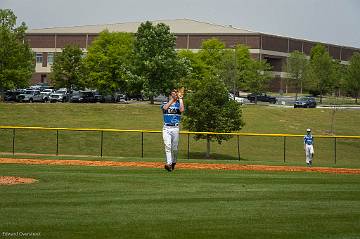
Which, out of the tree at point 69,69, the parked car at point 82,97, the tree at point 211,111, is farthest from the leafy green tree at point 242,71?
the tree at point 211,111

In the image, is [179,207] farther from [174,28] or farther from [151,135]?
[174,28]

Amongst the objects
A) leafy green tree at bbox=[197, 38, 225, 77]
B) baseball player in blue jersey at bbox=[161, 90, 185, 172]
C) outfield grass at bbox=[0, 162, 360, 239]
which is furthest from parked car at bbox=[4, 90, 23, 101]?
outfield grass at bbox=[0, 162, 360, 239]

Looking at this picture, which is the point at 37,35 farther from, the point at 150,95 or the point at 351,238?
the point at 351,238

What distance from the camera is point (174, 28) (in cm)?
11794

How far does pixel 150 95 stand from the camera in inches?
2963

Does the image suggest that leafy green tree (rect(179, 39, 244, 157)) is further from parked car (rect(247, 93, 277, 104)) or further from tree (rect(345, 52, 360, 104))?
tree (rect(345, 52, 360, 104))

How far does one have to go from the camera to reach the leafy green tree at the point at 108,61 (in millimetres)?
82000

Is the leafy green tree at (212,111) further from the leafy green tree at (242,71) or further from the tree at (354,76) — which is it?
the tree at (354,76)

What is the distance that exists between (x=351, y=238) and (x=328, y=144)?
145 feet

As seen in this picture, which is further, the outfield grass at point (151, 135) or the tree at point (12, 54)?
the tree at point (12, 54)

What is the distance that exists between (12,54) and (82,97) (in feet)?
37.2

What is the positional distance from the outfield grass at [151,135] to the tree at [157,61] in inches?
178

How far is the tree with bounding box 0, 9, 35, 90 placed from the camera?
236 feet

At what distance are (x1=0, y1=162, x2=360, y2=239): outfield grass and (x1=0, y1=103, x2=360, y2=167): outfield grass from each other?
18.0 m
